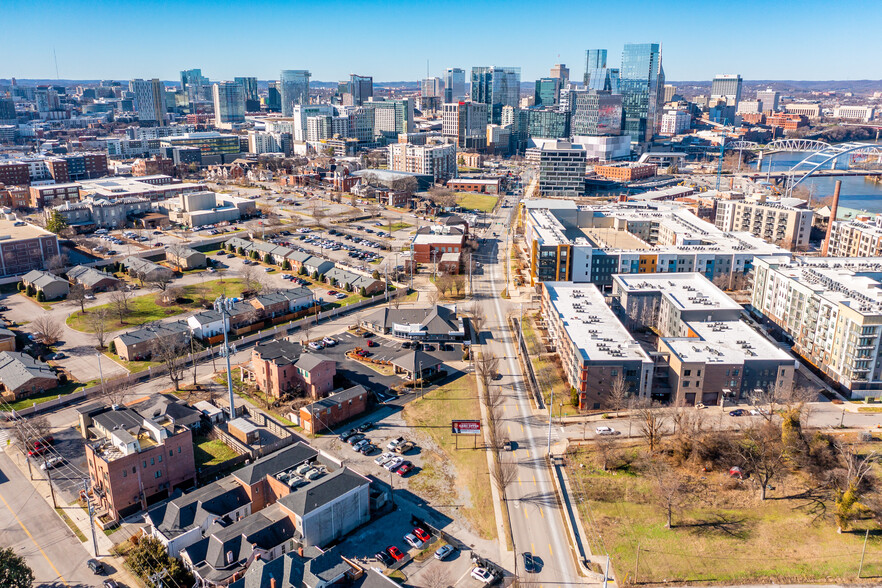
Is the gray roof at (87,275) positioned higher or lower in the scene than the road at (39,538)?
higher

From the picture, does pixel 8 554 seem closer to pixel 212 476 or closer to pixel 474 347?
pixel 212 476

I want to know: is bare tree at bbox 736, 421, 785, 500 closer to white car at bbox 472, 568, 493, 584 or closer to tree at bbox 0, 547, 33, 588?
white car at bbox 472, 568, 493, 584

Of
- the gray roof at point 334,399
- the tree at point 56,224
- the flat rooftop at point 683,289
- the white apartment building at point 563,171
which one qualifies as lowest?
the gray roof at point 334,399

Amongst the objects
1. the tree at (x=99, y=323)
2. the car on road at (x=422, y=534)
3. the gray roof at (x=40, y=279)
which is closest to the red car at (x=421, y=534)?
the car on road at (x=422, y=534)

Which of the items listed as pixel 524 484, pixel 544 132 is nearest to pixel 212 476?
pixel 524 484

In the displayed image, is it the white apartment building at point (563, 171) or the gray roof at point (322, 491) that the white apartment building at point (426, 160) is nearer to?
the white apartment building at point (563, 171)

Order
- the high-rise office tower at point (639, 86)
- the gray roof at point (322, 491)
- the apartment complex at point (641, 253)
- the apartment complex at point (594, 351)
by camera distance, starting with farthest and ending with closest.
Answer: the high-rise office tower at point (639, 86), the apartment complex at point (641, 253), the apartment complex at point (594, 351), the gray roof at point (322, 491)

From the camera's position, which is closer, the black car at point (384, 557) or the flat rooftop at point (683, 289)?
the black car at point (384, 557)

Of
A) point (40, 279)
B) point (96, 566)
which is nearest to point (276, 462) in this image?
point (96, 566)

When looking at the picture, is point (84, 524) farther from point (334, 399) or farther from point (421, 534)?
point (421, 534)
